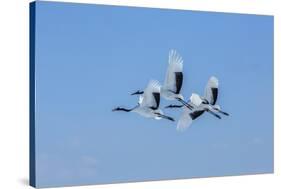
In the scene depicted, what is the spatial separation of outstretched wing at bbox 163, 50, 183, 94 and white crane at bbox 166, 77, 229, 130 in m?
0.24

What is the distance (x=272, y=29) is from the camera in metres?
9.56

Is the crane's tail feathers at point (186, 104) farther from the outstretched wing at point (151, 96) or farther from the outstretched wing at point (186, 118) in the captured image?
the outstretched wing at point (151, 96)

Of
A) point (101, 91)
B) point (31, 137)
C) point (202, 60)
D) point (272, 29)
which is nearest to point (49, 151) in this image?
point (31, 137)

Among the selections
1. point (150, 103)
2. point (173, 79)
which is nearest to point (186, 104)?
point (173, 79)

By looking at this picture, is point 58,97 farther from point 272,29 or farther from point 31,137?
point 272,29

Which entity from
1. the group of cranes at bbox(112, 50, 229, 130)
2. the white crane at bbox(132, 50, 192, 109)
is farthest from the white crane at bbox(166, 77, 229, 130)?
the white crane at bbox(132, 50, 192, 109)

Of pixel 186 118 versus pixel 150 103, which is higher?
pixel 150 103

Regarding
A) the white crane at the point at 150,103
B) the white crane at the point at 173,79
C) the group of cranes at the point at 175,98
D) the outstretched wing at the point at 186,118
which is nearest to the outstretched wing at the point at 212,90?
the group of cranes at the point at 175,98

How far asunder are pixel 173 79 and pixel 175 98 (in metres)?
0.24

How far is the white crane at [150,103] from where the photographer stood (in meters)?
8.62

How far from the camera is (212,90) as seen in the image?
906 cm

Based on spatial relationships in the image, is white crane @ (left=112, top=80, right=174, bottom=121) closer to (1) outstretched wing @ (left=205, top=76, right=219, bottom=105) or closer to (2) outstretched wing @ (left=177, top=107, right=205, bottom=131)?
(2) outstretched wing @ (left=177, top=107, right=205, bottom=131)

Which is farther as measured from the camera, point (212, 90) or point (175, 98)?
point (212, 90)

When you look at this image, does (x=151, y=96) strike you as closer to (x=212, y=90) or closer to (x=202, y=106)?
(x=202, y=106)
